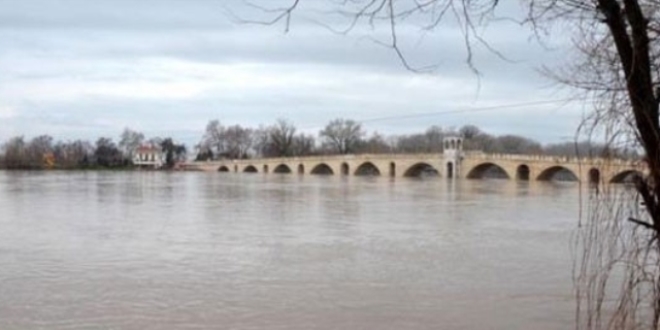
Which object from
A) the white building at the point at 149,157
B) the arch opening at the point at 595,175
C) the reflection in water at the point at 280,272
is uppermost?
the white building at the point at 149,157

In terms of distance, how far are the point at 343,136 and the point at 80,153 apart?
40.9 meters

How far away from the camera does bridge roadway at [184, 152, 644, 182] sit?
77.7 m

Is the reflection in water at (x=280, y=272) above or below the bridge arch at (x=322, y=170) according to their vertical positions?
below

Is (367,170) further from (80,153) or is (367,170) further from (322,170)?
(80,153)

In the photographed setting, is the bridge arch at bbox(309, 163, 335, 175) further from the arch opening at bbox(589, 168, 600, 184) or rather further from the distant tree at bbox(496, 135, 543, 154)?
the arch opening at bbox(589, 168, 600, 184)

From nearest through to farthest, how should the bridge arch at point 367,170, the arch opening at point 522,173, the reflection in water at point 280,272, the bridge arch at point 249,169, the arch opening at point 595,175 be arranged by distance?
the arch opening at point 595,175
the reflection in water at point 280,272
the arch opening at point 522,173
the bridge arch at point 367,170
the bridge arch at point 249,169

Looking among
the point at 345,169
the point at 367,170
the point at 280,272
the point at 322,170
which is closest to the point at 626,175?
the point at 280,272

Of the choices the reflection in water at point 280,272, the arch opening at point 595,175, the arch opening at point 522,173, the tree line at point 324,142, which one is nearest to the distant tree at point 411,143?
the tree line at point 324,142

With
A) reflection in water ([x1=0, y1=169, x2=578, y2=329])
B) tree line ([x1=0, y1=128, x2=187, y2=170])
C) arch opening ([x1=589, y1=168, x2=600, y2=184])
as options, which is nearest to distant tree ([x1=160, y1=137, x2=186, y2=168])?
tree line ([x1=0, y1=128, x2=187, y2=170])

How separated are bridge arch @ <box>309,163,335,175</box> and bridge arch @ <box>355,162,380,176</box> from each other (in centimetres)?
364

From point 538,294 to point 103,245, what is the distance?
918 cm

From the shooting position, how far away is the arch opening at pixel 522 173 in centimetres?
8057

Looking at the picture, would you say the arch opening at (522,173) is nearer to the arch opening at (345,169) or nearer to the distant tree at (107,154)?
the arch opening at (345,169)

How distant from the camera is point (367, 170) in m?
111
